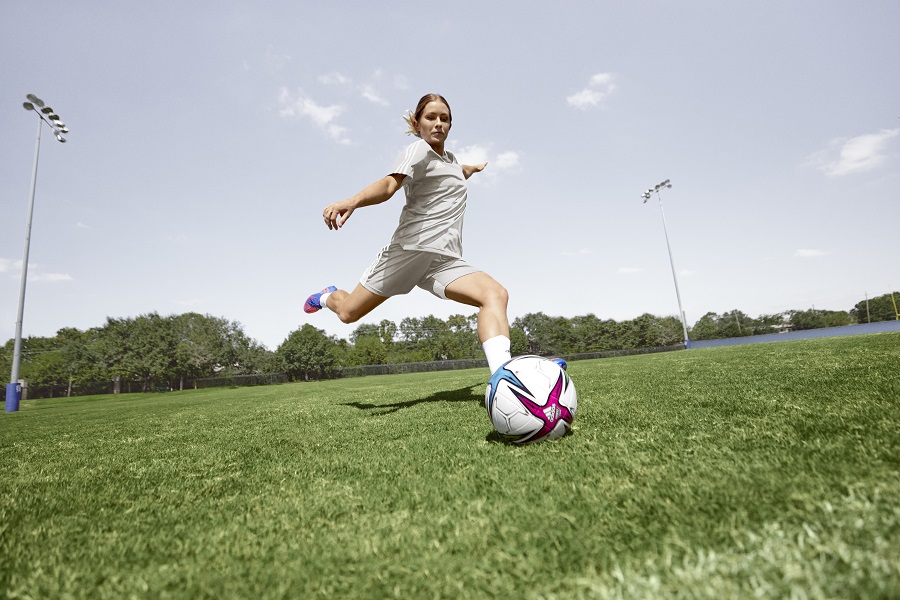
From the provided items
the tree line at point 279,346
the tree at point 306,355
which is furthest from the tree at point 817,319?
the tree at point 306,355

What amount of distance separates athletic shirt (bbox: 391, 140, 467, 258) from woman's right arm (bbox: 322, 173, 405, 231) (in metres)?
0.38

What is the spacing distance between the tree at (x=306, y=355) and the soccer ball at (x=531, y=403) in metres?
61.8

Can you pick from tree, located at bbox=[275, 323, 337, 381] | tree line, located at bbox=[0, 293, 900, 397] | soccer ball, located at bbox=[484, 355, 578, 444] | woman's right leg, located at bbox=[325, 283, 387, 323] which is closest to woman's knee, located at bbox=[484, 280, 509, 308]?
soccer ball, located at bbox=[484, 355, 578, 444]

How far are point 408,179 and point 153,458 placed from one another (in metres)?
2.96

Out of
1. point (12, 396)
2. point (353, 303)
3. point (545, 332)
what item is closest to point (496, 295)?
point (353, 303)

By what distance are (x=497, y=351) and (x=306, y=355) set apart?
61.6 meters

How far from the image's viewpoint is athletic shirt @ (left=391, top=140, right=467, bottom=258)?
4215 millimetres

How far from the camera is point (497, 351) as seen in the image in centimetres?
331

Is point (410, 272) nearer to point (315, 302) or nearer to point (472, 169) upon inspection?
point (472, 169)

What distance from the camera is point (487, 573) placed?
45.9 inches

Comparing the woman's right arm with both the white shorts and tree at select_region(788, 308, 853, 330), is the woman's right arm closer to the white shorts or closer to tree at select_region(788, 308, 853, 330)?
the white shorts

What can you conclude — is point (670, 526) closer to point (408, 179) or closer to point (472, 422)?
point (472, 422)

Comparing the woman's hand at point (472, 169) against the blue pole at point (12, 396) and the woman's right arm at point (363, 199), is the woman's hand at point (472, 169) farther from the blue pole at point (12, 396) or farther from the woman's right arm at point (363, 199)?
the blue pole at point (12, 396)

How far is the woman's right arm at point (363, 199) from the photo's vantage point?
132 inches
